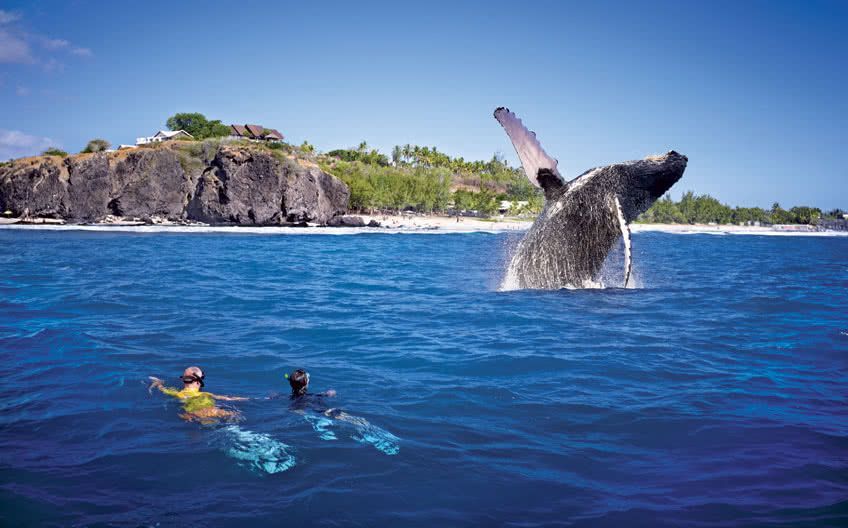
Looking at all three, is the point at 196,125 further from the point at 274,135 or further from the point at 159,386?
the point at 159,386

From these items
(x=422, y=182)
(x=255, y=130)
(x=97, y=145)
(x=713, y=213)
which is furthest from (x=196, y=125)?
(x=713, y=213)

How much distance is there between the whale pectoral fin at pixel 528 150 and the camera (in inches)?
453

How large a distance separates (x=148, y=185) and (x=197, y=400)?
73752mm

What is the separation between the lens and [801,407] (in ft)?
23.5

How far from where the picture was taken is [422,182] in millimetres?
104812

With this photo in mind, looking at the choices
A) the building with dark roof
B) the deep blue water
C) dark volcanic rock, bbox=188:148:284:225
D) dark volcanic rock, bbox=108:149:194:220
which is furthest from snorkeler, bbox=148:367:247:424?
the building with dark roof

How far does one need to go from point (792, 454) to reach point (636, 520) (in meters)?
2.27

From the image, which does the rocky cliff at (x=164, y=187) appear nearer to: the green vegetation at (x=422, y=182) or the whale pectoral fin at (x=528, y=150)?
the green vegetation at (x=422, y=182)

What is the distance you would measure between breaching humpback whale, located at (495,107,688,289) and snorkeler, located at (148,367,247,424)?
6.97m

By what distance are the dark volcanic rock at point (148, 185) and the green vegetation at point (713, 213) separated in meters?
111

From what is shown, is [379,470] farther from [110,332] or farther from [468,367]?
[110,332]

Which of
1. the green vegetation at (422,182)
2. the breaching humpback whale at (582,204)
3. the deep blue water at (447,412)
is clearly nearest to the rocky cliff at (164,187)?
the green vegetation at (422,182)

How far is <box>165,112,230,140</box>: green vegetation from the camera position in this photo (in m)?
127

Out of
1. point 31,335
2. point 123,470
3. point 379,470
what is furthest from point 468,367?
point 31,335
